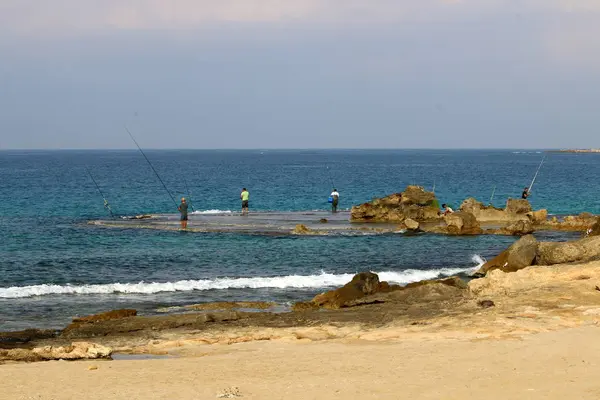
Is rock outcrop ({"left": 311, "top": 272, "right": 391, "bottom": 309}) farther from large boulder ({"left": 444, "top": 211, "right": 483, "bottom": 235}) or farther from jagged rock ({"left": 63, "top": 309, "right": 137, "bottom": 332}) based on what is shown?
large boulder ({"left": 444, "top": 211, "right": 483, "bottom": 235})

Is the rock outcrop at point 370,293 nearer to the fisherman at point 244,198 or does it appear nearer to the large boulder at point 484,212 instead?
the large boulder at point 484,212

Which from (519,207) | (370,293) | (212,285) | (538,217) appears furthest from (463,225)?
(370,293)

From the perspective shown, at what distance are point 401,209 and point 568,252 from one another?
69.9 ft

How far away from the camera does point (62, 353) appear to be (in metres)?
15.5

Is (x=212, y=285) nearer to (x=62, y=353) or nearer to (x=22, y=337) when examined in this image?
(x=22, y=337)

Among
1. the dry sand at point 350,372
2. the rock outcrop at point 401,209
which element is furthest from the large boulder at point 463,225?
the dry sand at point 350,372

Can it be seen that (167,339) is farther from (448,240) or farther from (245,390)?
(448,240)

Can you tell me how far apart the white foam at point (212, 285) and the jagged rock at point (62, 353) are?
9491 millimetres

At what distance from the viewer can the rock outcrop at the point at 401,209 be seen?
150 feet

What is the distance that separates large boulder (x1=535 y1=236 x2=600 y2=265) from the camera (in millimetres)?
24703

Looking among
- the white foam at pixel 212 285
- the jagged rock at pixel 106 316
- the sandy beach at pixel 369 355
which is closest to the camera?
the sandy beach at pixel 369 355

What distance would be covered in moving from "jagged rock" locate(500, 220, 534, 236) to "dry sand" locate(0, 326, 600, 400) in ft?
80.0

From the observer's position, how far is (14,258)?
109ft

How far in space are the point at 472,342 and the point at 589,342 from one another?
2.02 meters
